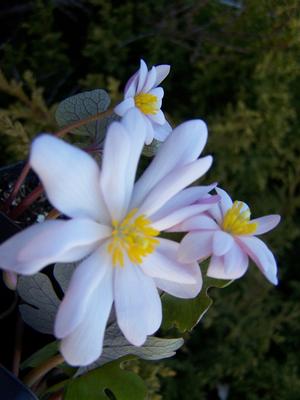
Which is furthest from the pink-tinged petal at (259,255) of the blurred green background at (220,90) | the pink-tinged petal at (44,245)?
the blurred green background at (220,90)

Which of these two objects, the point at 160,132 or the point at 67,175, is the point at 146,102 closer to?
the point at 160,132

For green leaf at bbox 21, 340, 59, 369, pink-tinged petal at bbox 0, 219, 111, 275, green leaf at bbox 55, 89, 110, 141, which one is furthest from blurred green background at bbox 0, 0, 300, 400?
pink-tinged petal at bbox 0, 219, 111, 275

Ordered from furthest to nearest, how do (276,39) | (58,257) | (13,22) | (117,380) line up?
1. (13,22)
2. (276,39)
3. (117,380)
4. (58,257)

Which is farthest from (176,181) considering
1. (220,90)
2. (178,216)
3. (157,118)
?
(220,90)

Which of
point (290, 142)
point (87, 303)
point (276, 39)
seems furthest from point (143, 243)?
point (290, 142)

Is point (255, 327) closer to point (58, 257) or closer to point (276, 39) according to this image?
point (276, 39)

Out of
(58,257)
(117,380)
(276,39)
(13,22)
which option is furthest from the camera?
(13,22)
